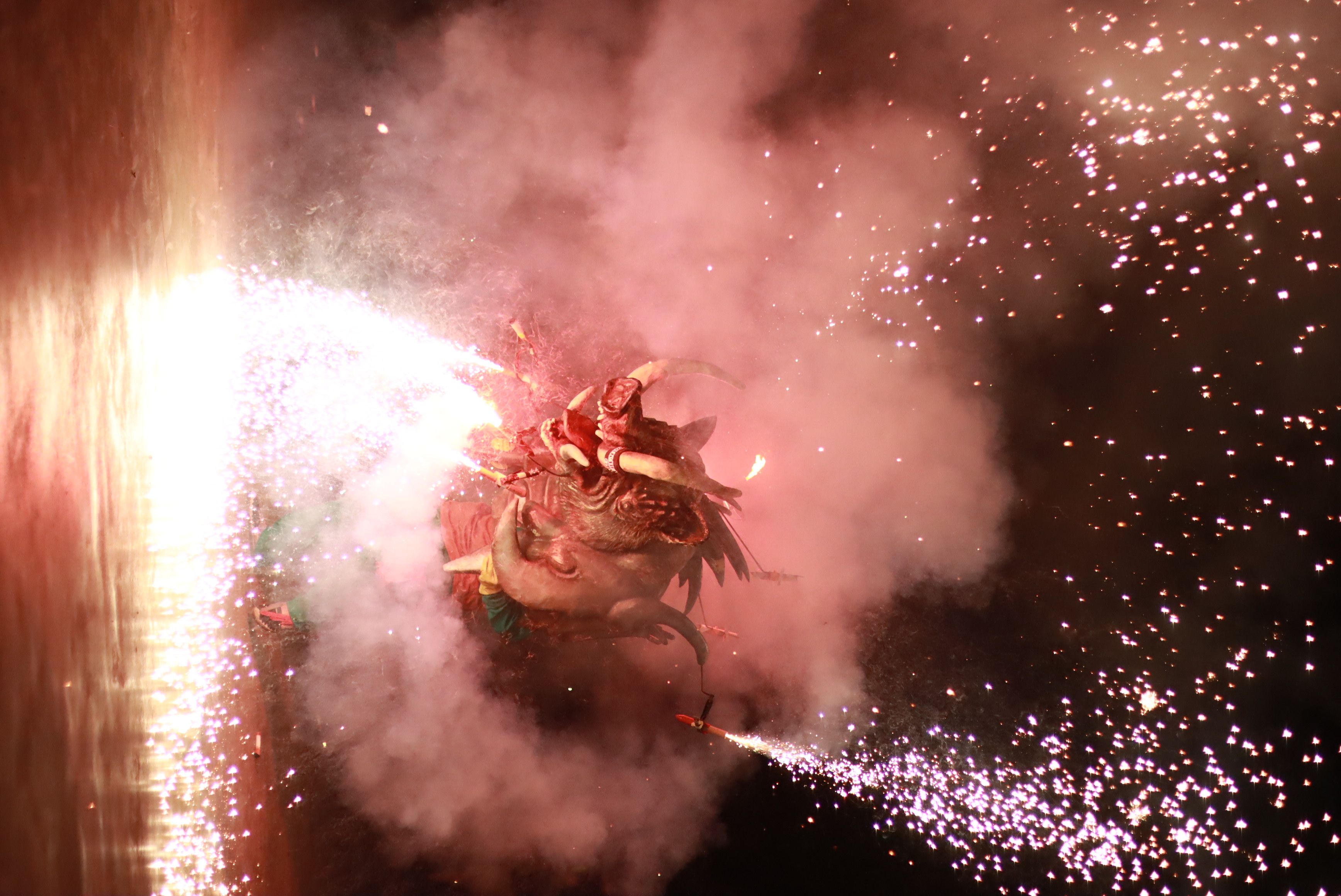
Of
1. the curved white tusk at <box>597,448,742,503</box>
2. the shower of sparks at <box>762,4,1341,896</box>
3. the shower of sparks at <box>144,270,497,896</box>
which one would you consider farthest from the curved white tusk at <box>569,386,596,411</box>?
the shower of sparks at <box>762,4,1341,896</box>

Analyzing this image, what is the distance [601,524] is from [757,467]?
0.70m

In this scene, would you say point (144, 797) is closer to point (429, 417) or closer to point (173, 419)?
point (173, 419)

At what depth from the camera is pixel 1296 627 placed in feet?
Result: 7.17

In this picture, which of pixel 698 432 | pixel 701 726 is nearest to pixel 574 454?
→ pixel 698 432

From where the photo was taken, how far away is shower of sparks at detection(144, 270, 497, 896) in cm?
287

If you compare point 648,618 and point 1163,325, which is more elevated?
point 1163,325

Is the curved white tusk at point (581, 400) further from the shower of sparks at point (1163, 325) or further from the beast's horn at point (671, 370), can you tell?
the shower of sparks at point (1163, 325)

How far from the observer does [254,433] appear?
2.97 metres

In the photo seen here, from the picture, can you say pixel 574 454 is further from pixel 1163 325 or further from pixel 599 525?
pixel 1163 325

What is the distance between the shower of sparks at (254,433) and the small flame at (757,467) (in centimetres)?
102

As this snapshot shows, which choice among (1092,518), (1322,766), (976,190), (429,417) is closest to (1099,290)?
(976,190)

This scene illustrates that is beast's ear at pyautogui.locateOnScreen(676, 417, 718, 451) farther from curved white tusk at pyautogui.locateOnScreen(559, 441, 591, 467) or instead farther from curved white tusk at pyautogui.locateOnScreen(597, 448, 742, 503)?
curved white tusk at pyautogui.locateOnScreen(559, 441, 591, 467)

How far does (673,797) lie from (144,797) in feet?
7.03

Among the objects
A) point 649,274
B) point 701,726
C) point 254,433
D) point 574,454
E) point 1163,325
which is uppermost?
point 649,274
